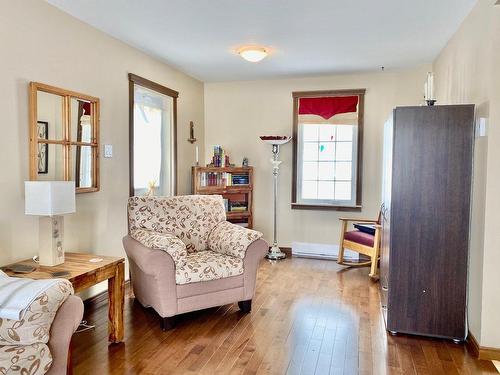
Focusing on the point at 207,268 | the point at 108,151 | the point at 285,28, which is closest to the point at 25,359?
the point at 207,268

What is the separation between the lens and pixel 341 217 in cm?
505

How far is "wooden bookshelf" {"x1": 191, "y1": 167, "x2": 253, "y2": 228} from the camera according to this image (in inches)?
194

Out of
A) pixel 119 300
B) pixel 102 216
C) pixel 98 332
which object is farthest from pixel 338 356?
pixel 102 216

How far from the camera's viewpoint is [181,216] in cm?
344

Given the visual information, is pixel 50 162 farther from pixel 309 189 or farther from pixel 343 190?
pixel 343 190

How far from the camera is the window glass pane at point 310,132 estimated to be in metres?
5.11

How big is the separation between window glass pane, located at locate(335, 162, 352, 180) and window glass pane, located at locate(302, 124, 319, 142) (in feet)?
1.52

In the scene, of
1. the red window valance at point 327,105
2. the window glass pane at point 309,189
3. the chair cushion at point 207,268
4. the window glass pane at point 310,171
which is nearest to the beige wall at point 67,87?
the chair cushion at point 207,268

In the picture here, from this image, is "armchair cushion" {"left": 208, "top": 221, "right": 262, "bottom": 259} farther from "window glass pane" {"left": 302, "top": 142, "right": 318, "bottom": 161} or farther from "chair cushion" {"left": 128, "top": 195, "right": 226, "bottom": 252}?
"window glass pane" {"left": 302, "top": 142, "right": 318, "bottom": 161}

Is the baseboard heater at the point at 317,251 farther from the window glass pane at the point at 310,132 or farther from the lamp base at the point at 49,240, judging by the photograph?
the lamp base at the point at 49,240

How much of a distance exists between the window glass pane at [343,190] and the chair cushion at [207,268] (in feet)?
7.74

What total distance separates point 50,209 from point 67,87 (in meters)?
1.19

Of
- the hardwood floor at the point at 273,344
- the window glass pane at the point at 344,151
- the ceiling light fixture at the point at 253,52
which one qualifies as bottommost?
the hardwood floor at the point at 273,344

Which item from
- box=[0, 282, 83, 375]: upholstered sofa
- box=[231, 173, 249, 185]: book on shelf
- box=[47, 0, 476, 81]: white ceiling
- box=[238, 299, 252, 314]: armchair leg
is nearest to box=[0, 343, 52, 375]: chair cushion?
box=[0, 282, 83, 375]: upholstered sofa
